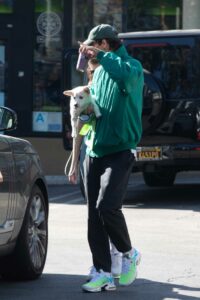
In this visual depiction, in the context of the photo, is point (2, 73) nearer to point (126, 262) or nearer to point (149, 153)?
point (149, 153)

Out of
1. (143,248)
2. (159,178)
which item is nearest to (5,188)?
(143,248)

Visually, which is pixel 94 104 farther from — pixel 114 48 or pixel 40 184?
pixel 40 184

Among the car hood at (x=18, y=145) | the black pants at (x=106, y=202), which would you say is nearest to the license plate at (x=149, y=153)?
the car hood at (x=18, y=145)

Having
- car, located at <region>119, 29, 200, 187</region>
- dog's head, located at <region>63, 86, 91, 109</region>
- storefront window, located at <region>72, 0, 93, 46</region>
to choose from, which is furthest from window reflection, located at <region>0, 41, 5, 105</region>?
dog's head, located at <region>63, 86, 91, 109</region>

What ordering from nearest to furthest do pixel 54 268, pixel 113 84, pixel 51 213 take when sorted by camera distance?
pixel 113 84
pixel 54 268
pixel 51 213

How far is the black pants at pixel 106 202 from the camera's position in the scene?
695 centimetres

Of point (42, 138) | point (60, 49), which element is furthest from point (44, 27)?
point (42, 138)

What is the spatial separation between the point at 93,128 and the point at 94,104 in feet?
0.64

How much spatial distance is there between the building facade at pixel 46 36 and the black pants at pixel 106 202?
11185mm

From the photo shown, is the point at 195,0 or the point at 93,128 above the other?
the point at 195,0

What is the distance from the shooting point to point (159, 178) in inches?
596

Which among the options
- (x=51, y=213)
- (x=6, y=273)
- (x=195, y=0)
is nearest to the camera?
(x=6, y=273)

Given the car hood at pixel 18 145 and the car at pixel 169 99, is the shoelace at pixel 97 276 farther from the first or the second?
the car at pixel 169 99

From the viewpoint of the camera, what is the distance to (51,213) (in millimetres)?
12273
